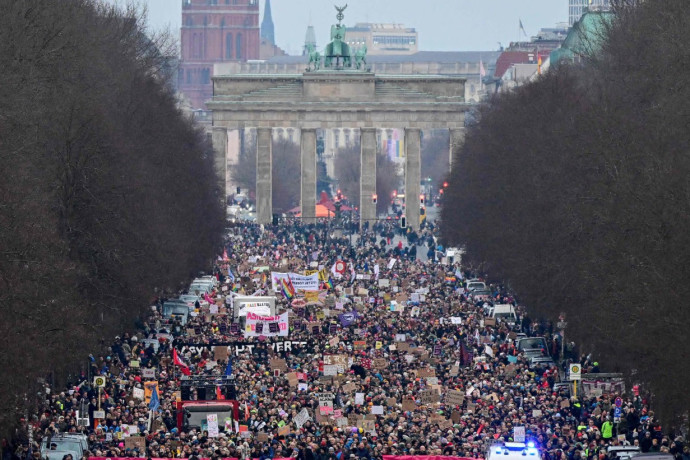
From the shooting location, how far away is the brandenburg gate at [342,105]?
16850 centimetres

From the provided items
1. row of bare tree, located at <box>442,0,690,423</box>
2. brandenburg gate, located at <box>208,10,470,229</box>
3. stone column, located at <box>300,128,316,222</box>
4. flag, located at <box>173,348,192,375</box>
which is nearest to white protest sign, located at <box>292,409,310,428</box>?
row of bare tree, located at <box>442,0,690,423</box>

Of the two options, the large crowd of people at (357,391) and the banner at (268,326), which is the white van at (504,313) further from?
the banner at (268,326)

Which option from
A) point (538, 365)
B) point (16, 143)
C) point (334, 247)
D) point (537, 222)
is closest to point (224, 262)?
point (334, 247)

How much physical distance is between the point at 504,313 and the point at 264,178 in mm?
82494

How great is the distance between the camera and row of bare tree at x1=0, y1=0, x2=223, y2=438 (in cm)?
5675

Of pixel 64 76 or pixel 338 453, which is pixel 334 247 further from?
pixel 338 453

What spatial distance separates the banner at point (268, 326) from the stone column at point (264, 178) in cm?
9145

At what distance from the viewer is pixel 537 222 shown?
8675 cm

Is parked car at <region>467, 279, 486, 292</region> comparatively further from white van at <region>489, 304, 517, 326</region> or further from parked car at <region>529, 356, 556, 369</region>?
parked car at <region>529, 356, 556, 369</region>

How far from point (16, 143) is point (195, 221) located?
42.7m

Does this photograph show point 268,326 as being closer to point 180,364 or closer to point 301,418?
point 180,364

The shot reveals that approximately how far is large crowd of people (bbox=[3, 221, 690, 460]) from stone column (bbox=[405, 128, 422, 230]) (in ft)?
236

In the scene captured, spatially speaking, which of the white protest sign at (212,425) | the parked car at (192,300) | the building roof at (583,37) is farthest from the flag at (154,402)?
the building roof at (583,37)

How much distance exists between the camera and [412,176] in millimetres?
172125
